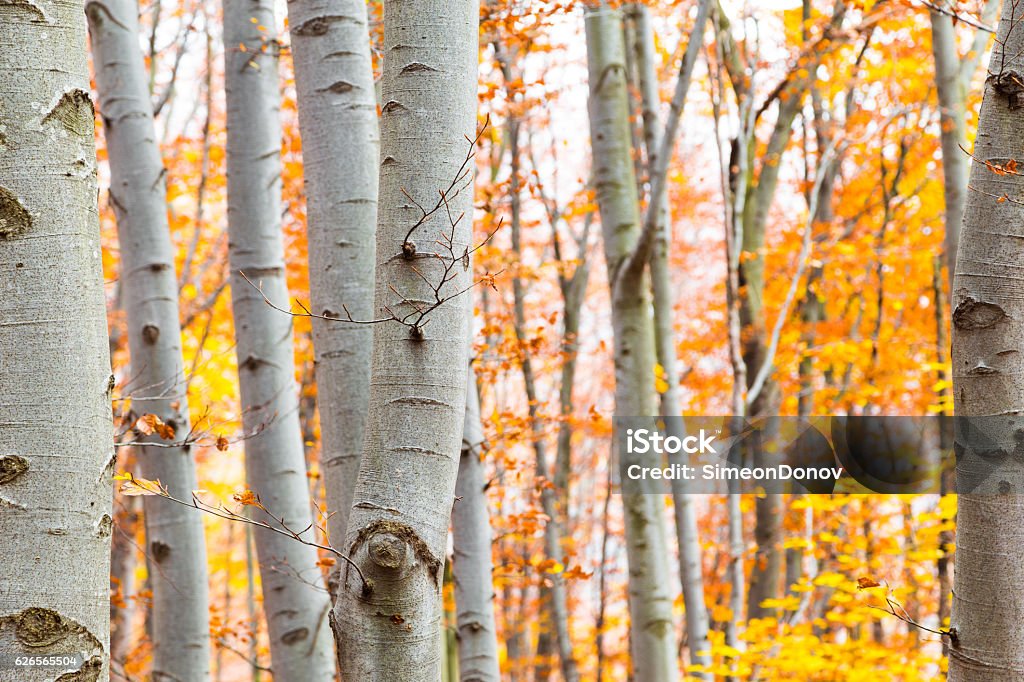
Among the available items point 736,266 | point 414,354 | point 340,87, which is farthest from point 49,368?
point 736,266

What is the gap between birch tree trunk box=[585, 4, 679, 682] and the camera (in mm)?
3789

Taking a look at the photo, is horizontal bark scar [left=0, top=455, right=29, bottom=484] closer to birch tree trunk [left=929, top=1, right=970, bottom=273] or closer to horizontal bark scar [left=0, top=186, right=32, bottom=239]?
horizontal bark scar [left=0, top=186, right=32, bottom=239]

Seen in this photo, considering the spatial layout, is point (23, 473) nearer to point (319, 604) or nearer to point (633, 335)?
point (319, 604)

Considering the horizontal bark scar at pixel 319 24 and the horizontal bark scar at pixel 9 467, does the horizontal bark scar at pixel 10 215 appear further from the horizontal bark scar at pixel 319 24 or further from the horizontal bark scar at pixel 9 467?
the horizontal bark scar at pixel 319 24

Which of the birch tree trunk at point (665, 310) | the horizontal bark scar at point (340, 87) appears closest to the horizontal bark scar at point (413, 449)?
the horizontal bark scar at point (340, 87)

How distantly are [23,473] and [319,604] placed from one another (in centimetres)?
192

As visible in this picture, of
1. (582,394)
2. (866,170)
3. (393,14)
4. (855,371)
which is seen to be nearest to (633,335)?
(393,14)

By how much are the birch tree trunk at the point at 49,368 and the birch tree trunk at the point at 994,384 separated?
166cm

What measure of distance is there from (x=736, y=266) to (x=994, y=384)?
3.40 metres

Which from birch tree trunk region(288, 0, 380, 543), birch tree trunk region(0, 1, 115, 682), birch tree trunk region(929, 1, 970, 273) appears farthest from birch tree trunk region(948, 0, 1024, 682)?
birch tree trunk region(929, 1, 970, 273)

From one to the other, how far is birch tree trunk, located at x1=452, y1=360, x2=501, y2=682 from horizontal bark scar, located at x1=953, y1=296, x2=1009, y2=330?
1.57 meters

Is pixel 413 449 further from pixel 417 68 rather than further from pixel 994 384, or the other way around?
pixel 994 384

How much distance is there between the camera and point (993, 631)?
1.67 m

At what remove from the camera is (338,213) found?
2.02m
